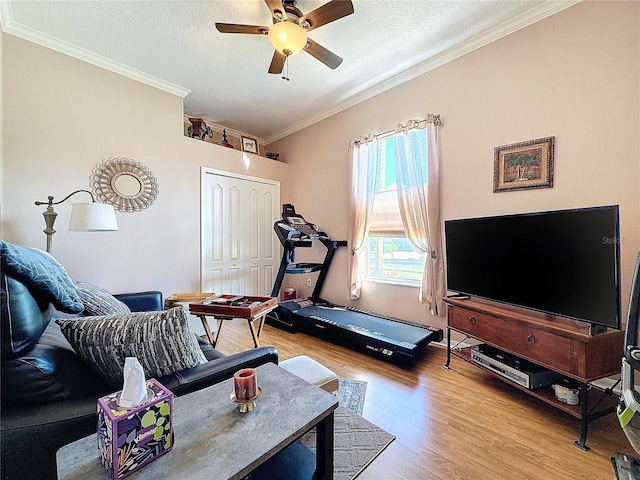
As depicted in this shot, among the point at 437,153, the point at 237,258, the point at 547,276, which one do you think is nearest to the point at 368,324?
the point at 547,276

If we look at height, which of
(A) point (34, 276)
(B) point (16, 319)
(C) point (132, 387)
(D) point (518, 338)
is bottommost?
(D) point (518, 338)

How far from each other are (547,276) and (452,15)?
2.24 metres

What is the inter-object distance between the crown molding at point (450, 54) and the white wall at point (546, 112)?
0.17 feet

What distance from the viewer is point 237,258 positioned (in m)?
4.16

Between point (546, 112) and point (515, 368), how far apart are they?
2.03m

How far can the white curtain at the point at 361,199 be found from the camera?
344 centimetres

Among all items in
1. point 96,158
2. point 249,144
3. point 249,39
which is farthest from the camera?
point 249,144

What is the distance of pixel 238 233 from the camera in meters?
4.16

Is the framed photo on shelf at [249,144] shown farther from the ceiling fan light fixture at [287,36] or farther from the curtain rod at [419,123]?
the ceiling fan light fixture at [287,36]

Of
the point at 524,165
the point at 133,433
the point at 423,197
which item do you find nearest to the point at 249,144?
the point at 423,197

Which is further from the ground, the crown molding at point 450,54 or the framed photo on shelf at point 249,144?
the crown molding at point 450,54

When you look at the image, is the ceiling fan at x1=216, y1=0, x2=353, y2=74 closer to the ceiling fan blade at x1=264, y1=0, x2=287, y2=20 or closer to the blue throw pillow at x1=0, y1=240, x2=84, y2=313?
the ceiling fan blade at x1=264, y1=0, x2=287, y2=20

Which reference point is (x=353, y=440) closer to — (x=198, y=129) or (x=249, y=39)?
(x=249, y=39)

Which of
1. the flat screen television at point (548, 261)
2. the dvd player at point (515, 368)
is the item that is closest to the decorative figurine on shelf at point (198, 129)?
the flat screen television at point (548, 261)
